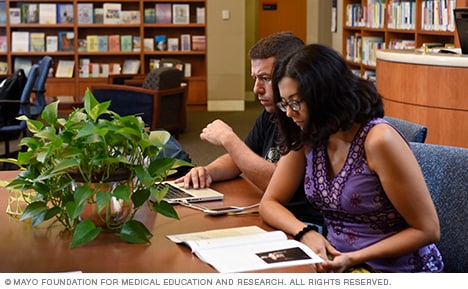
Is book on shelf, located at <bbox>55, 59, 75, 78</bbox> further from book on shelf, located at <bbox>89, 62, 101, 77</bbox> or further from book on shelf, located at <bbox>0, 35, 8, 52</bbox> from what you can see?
book on shelf, located at <bbox>0, 35, 8, 52</bbox>

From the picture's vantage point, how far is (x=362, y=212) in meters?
2.34

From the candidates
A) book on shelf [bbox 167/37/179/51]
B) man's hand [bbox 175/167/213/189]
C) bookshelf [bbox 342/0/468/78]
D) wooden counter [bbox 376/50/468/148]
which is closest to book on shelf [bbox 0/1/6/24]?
book on shelf [bbox 167/37/179/51]

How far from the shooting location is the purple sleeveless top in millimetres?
2316

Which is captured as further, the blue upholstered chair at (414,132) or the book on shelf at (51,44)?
the book on shelf at (51,44)

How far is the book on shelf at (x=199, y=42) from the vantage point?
11.7 meters

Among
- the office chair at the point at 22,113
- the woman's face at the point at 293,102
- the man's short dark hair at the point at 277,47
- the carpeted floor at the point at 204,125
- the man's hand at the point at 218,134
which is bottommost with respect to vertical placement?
the carpeted floor at the point at 204,125

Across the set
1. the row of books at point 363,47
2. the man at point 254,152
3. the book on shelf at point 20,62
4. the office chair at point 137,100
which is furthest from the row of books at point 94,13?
the man at point 254,152

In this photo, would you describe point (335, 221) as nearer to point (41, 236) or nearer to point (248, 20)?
Answer: point (41, 236)

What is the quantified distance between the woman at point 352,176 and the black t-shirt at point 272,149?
0.26 metres

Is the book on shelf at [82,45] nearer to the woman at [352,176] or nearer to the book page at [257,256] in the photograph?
the woman at [352,176]

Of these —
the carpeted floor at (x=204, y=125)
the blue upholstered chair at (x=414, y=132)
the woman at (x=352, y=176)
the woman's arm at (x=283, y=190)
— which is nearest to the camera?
the woman at (x=352, y=176)

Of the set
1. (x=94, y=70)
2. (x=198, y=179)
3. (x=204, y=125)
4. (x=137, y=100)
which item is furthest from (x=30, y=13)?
(x=198, y=179)

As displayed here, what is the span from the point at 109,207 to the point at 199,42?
32.0ft

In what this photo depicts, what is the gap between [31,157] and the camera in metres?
2.16
